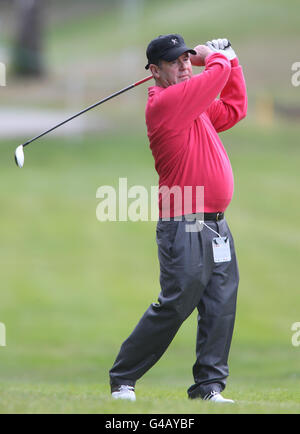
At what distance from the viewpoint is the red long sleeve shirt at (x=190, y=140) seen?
5.41m

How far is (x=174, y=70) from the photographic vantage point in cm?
558

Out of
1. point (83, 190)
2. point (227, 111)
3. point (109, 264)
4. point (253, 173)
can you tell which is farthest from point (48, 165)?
point (227, 111)

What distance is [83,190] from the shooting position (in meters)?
18.0

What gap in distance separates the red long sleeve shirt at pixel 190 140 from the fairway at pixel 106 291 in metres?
1.25

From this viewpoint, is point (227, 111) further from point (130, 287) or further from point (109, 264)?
point (109, 264)

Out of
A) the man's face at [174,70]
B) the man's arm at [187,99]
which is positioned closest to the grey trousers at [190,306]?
the man's arm at [187,99]

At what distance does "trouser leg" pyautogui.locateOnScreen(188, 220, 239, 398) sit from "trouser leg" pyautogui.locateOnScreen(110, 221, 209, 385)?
0.10 m

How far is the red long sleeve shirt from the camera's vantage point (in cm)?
541

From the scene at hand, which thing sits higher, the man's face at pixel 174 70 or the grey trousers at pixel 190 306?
the man's face at pixel 174 70

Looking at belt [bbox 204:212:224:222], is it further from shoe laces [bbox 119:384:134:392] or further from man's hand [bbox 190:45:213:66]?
shoe laces [bbox 119:384:134:392]

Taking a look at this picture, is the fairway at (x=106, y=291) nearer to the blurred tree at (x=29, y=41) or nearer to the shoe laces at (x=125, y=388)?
the shoe laces at (x=125, y=388)

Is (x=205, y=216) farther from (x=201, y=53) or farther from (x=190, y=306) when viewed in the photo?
(x=201, y=53)

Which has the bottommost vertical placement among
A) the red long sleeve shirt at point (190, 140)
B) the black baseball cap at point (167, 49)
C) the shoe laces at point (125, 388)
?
the shoe laces at point (125, 388)
